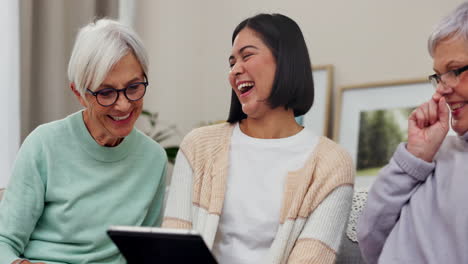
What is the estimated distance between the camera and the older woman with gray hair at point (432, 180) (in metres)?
1.19

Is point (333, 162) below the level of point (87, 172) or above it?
above

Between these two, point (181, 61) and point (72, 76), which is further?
point (181, 61)

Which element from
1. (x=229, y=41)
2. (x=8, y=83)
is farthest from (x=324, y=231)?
(x=229, y=41)

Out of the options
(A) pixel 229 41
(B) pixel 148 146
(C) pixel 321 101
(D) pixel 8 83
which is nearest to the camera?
(B) pixel 148 146

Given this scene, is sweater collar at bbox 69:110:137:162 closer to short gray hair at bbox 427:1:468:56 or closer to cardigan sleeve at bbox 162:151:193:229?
cardigan sleeve at bbox 162:151:193:229

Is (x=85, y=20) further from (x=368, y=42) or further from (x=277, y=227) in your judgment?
(x=277, y=227)

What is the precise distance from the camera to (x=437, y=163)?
1255 millimetres

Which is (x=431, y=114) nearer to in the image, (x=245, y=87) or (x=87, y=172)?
(x=245, y=87)

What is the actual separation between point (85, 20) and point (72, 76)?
4.75ft

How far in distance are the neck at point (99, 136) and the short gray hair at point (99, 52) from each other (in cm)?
12

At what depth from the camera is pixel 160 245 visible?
1.04m

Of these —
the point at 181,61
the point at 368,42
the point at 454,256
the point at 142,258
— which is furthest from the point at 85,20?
the point at 454,256

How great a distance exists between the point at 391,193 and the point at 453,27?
37 centimetres

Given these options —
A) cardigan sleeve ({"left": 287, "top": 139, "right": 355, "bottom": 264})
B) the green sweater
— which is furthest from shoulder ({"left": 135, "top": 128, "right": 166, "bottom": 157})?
cardigan sleeve ({"left": 287, "top": 139, "right": 355, "bottom": 264})
